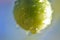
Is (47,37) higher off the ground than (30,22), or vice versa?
(47,37)

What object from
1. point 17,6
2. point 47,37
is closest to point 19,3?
point 17,6

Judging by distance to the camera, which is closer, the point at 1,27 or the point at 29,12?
the point at 29,12

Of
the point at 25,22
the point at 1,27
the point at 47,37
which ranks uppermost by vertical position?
the point at 1,27

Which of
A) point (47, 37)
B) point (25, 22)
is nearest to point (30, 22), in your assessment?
point (25, 22)

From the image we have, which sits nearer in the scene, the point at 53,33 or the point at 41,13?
the point at 41,13

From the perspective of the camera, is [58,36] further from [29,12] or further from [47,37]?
[29,12]

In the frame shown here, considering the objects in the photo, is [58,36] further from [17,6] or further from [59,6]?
[17,6]
